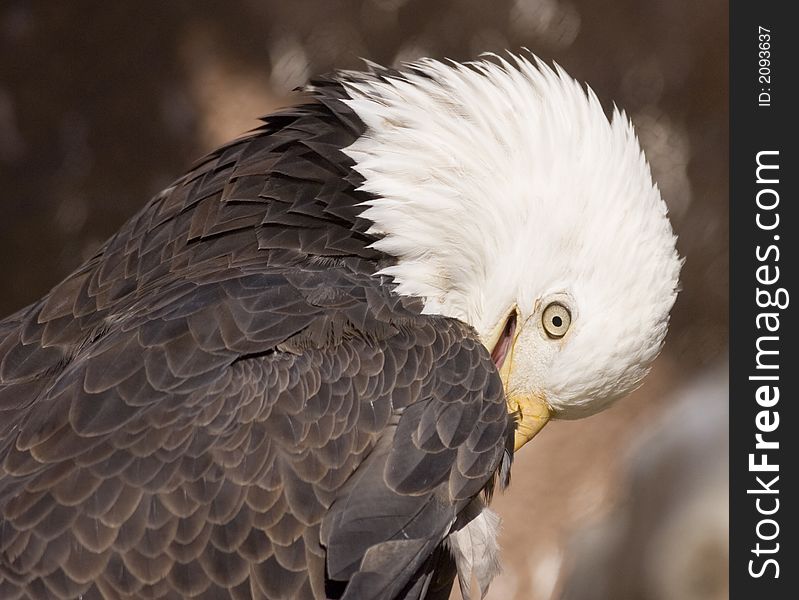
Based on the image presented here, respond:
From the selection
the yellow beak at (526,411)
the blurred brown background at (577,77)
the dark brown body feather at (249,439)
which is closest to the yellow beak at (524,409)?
the yellow beak at (526,411)

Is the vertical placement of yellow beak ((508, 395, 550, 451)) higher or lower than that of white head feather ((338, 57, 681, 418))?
lower

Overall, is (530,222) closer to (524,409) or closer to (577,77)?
(524,409)

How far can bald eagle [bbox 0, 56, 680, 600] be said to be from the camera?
2.20 m

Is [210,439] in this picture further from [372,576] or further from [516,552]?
[516,552]

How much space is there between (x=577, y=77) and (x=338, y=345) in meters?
2.52

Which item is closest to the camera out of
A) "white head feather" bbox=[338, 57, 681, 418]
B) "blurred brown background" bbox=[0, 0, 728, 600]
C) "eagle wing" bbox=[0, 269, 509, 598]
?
"eagle wing" bbox=[0, 269, 509, 598]

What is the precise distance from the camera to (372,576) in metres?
2.27

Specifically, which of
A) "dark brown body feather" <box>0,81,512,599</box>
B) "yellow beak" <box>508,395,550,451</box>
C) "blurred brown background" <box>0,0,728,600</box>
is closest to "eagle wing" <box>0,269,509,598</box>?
"dark brown body feather" <box>0,81,512,599</box>

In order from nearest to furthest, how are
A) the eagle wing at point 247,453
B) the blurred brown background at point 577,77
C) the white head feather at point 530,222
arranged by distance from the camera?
the eagle wing at point 247,453, the white head feather at point 530,222, the blurred brown background at point 577,77

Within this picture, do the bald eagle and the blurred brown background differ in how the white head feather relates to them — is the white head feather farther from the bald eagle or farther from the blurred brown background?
the blurred brown background

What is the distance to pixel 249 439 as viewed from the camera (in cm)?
222

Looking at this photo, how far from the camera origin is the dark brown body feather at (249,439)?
2.18m

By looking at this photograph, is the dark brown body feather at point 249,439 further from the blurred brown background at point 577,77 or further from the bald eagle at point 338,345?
the blurred brown background at point 577,77

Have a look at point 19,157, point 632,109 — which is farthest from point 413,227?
point 19,157
